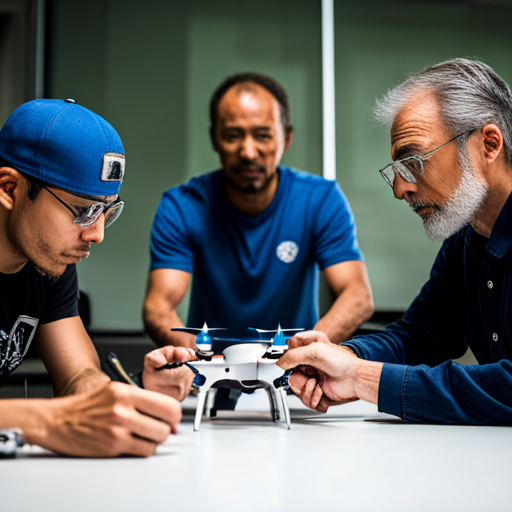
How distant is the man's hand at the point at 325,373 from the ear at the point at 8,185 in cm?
63

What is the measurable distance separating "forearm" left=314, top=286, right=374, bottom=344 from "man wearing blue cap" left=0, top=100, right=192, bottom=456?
3.10 feet

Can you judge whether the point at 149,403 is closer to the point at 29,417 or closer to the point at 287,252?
the point at 29,417

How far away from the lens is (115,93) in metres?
4.15

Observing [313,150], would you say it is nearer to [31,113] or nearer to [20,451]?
[31,113]

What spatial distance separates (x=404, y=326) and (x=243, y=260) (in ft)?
2.91

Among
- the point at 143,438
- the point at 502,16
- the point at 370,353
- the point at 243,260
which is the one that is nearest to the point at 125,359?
the point at 243,260

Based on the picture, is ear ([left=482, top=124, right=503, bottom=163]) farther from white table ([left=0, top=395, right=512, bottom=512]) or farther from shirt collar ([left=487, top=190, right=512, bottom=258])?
white table ([left=0, top=395, right=512, bottom=512])

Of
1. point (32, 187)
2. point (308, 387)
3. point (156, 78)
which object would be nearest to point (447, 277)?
point (308, 387)

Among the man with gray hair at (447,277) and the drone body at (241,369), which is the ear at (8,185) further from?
the man with gray hair at (447,277)

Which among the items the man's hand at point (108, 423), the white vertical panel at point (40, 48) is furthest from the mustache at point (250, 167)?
the white vertical panel at point (40, 48)

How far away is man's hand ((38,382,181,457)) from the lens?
909 mm

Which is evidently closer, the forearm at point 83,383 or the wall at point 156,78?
the forearm at point 83,383

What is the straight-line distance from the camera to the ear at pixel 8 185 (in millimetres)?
1309

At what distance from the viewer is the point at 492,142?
1622mm
